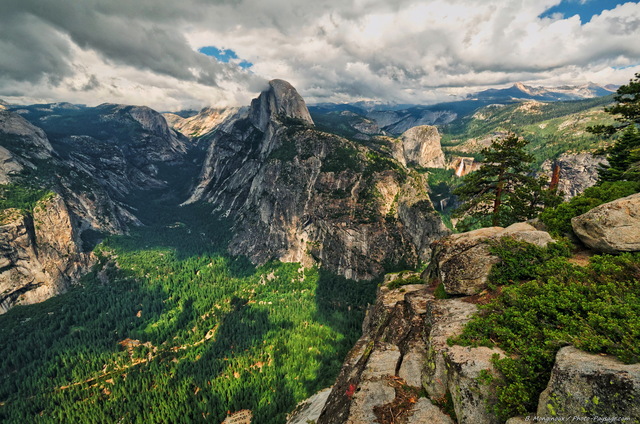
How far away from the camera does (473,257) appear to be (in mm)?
23547

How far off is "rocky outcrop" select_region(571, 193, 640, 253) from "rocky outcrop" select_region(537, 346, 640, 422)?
37.4 feet

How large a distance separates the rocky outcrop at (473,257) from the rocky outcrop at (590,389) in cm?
1190

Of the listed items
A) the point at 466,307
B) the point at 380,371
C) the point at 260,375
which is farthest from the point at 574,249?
the point at 260,375

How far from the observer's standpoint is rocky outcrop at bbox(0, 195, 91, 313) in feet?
493

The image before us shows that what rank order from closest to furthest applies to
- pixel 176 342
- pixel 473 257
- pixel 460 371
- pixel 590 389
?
pixel 590 389
pixel 460 371
pixel 473 257
pixel 176 342

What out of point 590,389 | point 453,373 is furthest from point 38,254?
point 590,389

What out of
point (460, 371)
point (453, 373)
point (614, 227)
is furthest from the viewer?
point (614, 227)

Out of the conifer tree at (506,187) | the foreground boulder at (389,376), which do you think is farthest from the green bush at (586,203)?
the foreground boulder at (389,376)

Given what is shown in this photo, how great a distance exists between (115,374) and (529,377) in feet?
480

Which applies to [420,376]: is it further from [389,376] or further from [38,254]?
[38,254]

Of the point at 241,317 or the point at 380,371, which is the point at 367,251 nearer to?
the point at 241,317

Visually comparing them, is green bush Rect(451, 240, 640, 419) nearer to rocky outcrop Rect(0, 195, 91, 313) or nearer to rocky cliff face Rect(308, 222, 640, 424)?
rocky cliff face Rect(308, 222, 640, 424)

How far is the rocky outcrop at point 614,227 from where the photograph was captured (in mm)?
16766

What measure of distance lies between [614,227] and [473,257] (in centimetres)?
900
